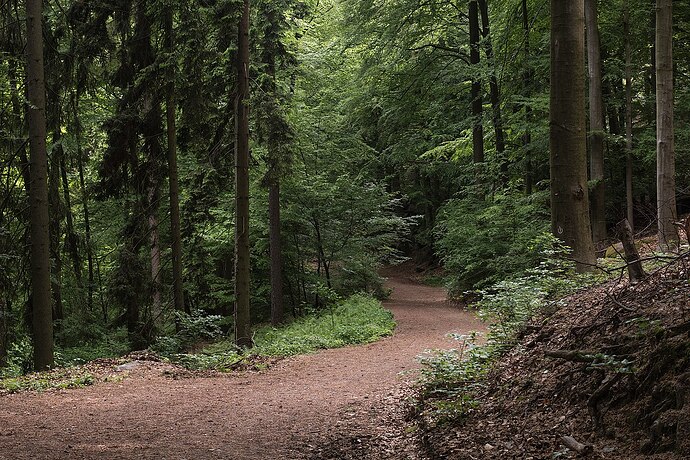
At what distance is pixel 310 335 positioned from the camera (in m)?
14.8

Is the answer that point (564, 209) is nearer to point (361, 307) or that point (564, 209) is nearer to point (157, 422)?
point (157, 422)

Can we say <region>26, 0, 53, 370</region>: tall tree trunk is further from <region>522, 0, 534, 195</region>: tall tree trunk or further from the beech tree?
<region>522, 0, 534, 195</region>: tall tree trunk

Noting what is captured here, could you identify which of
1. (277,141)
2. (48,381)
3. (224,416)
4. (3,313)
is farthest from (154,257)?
(224,416)

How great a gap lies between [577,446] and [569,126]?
4.53 meters

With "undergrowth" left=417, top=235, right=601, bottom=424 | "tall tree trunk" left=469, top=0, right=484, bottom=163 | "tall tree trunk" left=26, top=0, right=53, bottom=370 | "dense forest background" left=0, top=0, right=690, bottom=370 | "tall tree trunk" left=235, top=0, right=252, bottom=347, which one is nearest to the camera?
"undergrowth" left=417, top=235, right=601, bottom=424

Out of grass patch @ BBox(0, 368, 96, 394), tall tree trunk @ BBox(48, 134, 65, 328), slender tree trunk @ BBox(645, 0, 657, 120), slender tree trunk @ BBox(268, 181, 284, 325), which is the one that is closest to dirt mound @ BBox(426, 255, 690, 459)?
grass patch @ BBox(0, 368, 96, 394)

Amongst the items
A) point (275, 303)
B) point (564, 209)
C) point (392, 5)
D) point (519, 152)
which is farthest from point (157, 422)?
point (392, 5)

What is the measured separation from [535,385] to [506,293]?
2635 millimetres

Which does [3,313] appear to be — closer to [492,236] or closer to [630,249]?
[630,249]

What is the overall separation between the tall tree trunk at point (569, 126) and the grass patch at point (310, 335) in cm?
675

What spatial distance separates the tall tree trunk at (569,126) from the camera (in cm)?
695

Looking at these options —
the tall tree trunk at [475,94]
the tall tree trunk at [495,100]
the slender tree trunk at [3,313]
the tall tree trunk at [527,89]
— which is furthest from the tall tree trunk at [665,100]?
the slender tree trunk at [3,313]

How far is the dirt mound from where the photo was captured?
133 inches

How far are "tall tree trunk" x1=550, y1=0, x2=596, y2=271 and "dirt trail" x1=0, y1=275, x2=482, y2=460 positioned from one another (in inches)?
126
